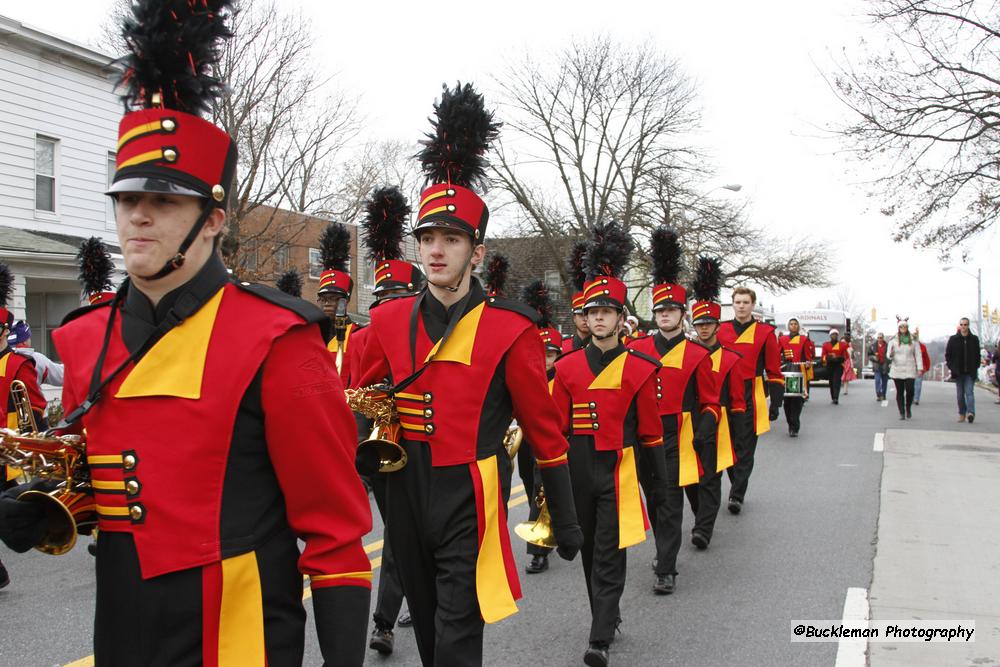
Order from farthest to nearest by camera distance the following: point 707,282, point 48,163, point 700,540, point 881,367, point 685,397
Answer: point 881,367, point 48,163, point 707,282, point 700,540, point 685,397

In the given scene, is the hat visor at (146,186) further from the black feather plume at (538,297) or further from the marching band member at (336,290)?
the black feather plume at (538,297)

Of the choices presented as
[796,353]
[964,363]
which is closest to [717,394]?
[796,353]

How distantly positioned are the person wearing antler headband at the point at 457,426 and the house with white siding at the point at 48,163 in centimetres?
1554

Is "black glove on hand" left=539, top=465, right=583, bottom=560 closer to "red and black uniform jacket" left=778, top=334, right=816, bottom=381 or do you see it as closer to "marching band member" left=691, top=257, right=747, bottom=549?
"marching band member" left=691, top=257, right=747, bottom=549

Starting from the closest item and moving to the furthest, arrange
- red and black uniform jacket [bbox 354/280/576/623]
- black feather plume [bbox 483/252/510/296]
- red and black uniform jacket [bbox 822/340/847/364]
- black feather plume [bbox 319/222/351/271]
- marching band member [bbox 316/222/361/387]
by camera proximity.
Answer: red and black uniform jacket [bbox 354/280/576/623] < black feather plume [bbox 483/252/510/296] < marching band member [bbox 316/222/361/387] < black feather plume [bbox 319/222/351/271] < red and black uniform jacket [bbox 822/340/847/364]

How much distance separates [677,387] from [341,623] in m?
5.97

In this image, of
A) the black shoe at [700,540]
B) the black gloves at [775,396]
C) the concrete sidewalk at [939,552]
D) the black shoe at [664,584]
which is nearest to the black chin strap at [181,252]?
the concrete sidewalk at [939,552]

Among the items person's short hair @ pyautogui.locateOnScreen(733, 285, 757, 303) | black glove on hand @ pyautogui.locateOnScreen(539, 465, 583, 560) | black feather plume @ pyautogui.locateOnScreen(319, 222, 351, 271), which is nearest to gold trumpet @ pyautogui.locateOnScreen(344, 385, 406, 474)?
black glove on hand @ pyautogui.locateOnScreen(539, 465, 583, 560)

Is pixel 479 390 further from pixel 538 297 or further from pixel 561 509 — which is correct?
pixel 538 297

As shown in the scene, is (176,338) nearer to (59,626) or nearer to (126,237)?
(126,237)

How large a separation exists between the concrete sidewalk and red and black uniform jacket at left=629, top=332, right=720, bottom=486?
169cm

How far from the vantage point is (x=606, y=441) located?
18.7 feet

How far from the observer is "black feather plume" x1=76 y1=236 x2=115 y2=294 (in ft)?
30.7

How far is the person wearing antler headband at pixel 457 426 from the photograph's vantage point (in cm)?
372
